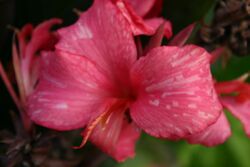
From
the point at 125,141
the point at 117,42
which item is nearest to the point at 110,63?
the point at 117,42

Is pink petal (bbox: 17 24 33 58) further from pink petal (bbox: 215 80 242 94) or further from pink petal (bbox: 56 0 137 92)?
pink petal (bbox: 215 80 242 94)

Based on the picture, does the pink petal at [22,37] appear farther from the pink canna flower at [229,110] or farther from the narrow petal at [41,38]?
the pink canna flower at [229,110]

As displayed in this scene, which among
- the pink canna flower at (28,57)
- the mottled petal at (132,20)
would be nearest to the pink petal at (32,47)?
the pink canna flower at (28,57)

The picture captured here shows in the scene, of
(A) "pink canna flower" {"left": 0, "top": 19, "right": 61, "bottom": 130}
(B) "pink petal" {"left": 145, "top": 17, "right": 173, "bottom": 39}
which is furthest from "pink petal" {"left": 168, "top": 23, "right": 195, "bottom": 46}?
(A) "pink canna flower" {"left": 0, "top": 19, "right": 61, "bottom": 130}

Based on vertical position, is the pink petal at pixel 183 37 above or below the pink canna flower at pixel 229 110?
above

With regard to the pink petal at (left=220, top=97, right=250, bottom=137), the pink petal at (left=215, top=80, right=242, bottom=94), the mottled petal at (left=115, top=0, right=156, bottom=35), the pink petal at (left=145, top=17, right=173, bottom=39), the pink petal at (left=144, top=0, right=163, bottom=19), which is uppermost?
the mottled petal at (left=115, top=0, right=156, bottom=35)

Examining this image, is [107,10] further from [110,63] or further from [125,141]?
[125,141]

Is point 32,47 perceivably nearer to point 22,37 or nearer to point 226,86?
point 22,37
